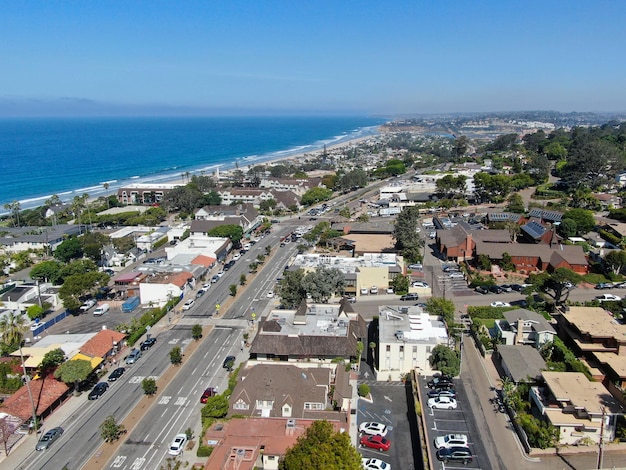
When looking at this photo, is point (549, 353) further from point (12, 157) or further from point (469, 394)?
point (12, 157)

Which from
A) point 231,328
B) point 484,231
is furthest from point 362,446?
point 484,231

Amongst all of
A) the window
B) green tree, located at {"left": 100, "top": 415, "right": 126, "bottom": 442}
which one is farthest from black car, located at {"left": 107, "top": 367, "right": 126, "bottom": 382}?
the window

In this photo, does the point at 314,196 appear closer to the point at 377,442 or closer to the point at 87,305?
the point at 87,305

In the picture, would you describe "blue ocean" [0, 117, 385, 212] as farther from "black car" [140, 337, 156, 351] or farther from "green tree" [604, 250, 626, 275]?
"green tree" [604, 250, 626, 275]

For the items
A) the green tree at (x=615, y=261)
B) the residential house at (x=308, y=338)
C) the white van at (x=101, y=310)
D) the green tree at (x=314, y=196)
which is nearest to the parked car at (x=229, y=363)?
the residential house at (x=308, y=338)

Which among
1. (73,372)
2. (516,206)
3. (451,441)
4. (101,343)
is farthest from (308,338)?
(516,206)

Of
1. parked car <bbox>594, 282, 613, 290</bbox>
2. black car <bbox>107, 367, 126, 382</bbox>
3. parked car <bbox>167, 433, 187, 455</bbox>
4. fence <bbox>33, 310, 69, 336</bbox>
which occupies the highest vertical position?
parked car <bbox>594, 282, 613, 290</bbox>
